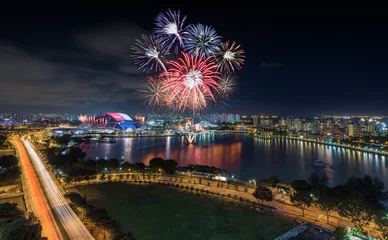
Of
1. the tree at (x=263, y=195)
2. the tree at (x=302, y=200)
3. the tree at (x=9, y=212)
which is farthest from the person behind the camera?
the tree at (x=263, y=195)

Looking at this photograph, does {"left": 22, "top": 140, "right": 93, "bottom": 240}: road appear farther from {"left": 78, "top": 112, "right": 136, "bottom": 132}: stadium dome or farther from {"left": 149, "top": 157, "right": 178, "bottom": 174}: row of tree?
{"left": 78, "top": 112, "right": 136, "bottom": 132}: stadium dome

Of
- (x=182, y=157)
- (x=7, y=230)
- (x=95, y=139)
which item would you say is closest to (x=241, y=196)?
(x=7, y=230)

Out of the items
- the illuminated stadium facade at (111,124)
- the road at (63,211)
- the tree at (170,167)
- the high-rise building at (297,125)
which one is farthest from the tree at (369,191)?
the high-rise building at (297,125)

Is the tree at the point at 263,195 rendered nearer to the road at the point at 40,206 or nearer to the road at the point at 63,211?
the road at the point at 63,211

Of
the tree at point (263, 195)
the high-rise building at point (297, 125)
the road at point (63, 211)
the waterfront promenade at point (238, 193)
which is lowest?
the waterfront promenade at point (238, 193)

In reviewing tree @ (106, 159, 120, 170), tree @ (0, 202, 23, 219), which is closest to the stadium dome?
tree @ (106, 159, 120, 170)
